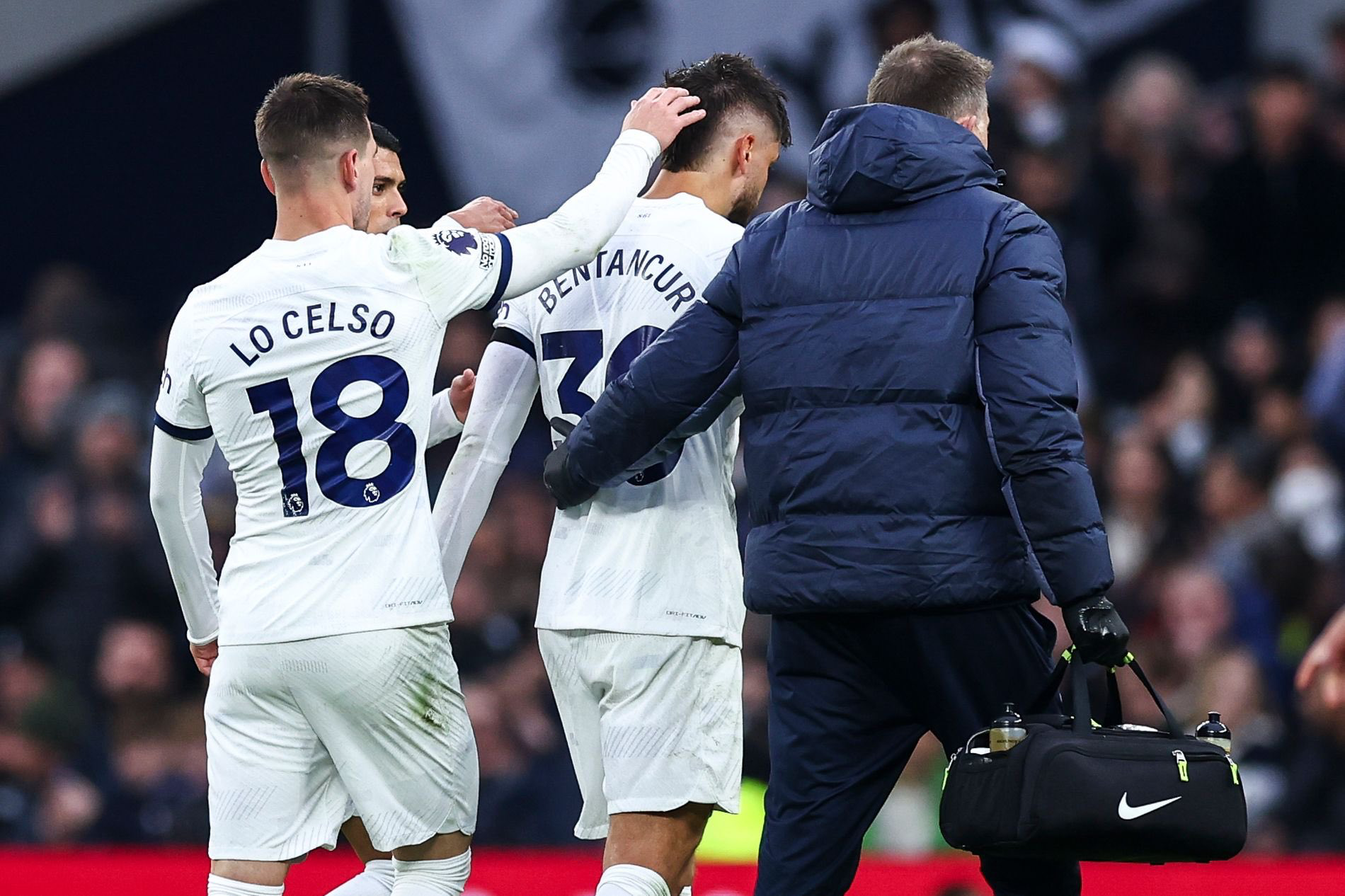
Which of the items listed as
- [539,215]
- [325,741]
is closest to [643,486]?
[325,741]

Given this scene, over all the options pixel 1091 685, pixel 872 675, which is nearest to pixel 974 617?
pixel 872 675

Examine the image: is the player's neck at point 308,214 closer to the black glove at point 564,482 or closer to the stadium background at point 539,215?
the black glove at point 564,482

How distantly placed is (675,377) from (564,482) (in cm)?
38

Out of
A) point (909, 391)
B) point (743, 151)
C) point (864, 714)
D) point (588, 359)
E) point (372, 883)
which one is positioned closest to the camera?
point (909, 391)

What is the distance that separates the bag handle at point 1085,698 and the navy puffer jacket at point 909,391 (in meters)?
0.14

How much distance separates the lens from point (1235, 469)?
8273mm

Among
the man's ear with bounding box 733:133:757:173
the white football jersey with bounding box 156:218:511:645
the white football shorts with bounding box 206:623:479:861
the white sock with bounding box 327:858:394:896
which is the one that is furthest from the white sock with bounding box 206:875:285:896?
the man's ear with bounding box 733:133:757:173

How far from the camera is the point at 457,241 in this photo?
3752 millimetres

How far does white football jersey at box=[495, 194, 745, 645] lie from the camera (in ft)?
12.7

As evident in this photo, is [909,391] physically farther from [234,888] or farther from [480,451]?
[234,888]

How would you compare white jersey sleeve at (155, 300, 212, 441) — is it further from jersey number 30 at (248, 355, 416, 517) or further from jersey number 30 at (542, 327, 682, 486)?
jersey number 30 at (542, 327, 682, 486)

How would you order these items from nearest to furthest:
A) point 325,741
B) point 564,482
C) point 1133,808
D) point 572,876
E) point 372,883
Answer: point 1133,808 → point 325,741 → point 564,482 → point 372,883 → point 572,876

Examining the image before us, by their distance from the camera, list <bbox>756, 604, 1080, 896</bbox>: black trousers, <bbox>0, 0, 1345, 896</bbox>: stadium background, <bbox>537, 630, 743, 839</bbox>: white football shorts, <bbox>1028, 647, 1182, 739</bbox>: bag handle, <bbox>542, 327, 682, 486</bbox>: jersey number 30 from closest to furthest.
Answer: <bbox>1028, 647, 1182, 739</bbox>: bag handle → <bbox>756, 604, 1080, 896</bbox>: black trousers → <bbox>537, 630, 743, 839</bbox>: white football shorts → <bbox>542, 327, 682, 486</bbox>: jersey number 30 → <bbox>0, 0, 1345, 896</bbox>: stadium background

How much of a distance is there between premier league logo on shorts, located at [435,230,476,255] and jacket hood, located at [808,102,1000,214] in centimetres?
74
